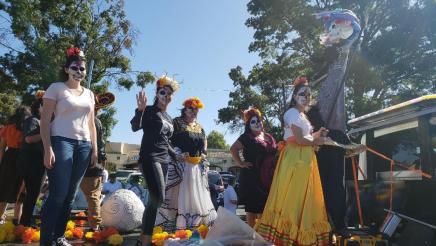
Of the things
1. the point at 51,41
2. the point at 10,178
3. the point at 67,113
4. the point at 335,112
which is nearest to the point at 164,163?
the point at 67,113

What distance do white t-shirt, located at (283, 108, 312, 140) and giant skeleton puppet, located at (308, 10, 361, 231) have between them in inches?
10.4

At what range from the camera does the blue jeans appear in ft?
11.1

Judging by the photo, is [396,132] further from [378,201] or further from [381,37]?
[381,37]

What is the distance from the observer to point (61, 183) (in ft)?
11.1

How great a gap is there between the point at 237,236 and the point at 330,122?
185cm

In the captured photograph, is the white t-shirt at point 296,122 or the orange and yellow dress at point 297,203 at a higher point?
the white t-shirt at point 296,122

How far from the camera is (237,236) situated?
9.62 ft

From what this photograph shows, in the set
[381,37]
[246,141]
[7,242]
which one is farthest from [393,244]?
[381,37]

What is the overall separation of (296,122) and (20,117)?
3.68 m

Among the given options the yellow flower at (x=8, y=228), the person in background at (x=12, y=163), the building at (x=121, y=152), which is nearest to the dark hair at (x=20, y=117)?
the person in background at (x=12, y=163)

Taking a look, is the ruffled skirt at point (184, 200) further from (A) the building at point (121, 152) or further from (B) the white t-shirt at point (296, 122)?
(A) the building at point (121, 152)

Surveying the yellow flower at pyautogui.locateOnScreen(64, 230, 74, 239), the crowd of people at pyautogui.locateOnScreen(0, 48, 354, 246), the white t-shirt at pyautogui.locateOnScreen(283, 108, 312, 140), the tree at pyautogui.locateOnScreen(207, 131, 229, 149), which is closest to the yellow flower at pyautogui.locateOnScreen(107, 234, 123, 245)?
the crowd of people at pyautogui.locateOnScreen(0, 48, 354, 246)

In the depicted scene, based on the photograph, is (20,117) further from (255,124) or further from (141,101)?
(255,124)

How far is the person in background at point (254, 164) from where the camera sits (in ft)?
16.2
